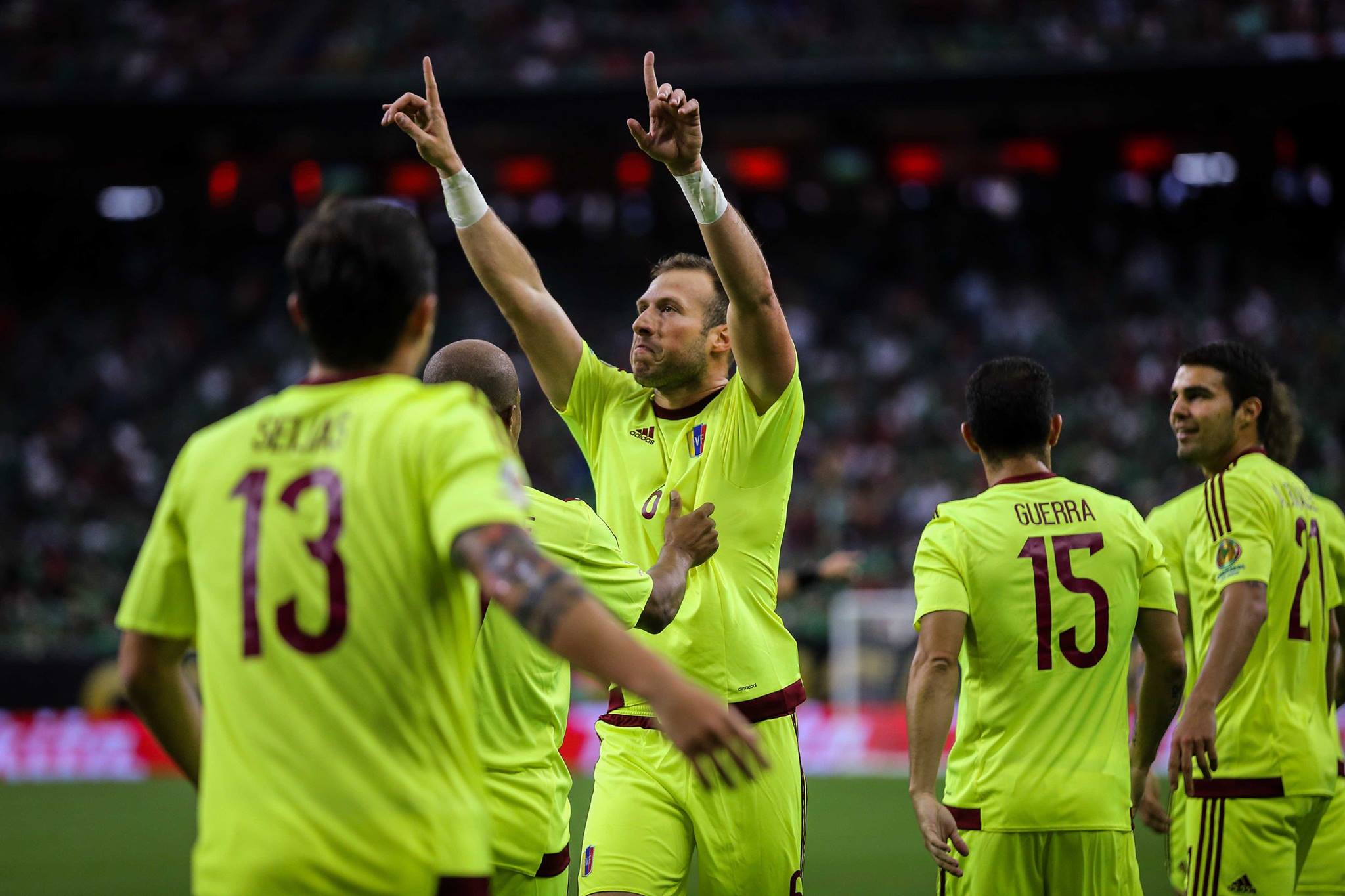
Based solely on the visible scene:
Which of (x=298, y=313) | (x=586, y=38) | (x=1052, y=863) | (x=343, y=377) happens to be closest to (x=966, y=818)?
(x=1052, y=863)

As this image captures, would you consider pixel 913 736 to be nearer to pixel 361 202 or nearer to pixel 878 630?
pixel 361 202

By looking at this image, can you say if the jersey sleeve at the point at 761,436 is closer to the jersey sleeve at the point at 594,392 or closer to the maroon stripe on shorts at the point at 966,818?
the jersey sleeve at the point at 594,392

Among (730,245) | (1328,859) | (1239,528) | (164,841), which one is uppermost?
(730,245)

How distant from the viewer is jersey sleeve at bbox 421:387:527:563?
102 inches

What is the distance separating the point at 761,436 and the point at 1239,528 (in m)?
1.80

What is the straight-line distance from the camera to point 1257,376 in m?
5.60

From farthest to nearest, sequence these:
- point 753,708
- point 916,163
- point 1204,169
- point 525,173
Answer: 1. point 525,173
2. point 916,163
3. point 1204,169
4. point 753,708

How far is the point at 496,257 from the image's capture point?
5.30 m

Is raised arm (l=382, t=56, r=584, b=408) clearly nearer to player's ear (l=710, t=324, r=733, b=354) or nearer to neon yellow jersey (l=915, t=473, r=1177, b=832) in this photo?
player's ear (l=710, t=324, r=733, b=354)

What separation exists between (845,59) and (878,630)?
485 inches

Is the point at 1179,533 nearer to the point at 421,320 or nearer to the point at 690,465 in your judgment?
the point at 690,465

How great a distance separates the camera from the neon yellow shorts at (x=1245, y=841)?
509 cm

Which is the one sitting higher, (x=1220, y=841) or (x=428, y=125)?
(x=428, y=125)

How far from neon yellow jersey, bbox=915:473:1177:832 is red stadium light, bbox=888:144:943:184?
2505 centimetres
